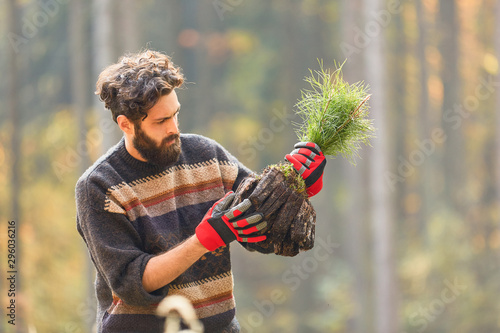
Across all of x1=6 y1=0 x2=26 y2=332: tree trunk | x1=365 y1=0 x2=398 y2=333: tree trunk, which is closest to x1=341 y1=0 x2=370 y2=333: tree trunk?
x1=365 y1=0 x2=398 y2=333: tree trunk

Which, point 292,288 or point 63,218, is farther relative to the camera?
point 292,288

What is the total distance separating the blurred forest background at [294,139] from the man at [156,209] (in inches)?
156

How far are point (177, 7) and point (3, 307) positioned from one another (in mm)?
12051

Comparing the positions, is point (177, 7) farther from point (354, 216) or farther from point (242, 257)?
point (354, 216)

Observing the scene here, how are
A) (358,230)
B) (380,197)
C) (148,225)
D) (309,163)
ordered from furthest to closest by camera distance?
(358,230) < (380,197) < (309,163) < (148,225)

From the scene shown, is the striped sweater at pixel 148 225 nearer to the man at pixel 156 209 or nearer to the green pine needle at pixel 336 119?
the man at pixel 156 209

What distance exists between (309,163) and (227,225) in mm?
529

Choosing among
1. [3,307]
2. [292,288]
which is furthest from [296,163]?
[292,288]

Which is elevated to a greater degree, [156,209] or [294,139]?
[294,139]

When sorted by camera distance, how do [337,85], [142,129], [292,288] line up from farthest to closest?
[292,288] < [337,85] < [142,129]

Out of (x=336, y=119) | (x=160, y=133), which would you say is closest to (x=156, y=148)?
(x=160, y=133)

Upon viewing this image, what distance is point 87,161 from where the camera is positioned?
9.44 meters

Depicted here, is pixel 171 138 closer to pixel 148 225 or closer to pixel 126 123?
pixel 126 123

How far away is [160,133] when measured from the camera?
8.95 feet
